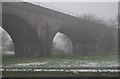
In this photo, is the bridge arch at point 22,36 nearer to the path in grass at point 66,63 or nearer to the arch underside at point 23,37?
the arch underside at point 23,37

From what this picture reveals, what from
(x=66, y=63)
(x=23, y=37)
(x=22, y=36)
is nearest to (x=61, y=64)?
(x=66, y=63)

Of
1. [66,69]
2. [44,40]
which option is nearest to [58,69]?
[66,69]

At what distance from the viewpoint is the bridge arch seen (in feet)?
102

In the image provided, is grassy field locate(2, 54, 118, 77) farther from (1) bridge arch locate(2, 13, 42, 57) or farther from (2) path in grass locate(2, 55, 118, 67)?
(1) bridge arch locate(2, 13, 42, 57)

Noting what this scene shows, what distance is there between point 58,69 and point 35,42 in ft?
75.6

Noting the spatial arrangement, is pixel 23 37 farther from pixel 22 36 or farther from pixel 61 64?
pixel 61 64

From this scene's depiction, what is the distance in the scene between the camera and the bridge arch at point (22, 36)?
31073 millimetres

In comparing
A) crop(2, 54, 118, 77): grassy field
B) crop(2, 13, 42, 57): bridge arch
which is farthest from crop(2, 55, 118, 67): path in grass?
crop(2, 13, 42, 57): bridge arch

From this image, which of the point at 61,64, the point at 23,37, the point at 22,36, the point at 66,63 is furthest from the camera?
the point at 23,37

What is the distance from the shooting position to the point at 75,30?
42.0m

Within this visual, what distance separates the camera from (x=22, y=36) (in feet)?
111

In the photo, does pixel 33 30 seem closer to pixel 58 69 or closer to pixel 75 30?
pixel 75 30

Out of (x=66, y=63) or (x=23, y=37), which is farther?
(x=23, y=37)

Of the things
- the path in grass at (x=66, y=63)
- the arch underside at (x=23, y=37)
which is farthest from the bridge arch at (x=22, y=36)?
the path in grass at (x=66, y=63)
